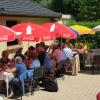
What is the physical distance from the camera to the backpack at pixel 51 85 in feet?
39.3

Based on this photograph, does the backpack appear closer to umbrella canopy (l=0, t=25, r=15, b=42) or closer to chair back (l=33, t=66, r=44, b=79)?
chair back (l=33, t=66, r=44, b=79)

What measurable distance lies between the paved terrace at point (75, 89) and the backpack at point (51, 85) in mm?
195

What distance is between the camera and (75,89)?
1249cm

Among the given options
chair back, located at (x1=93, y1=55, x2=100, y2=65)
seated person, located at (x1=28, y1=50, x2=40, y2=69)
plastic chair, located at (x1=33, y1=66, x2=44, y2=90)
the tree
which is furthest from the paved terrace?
the tree

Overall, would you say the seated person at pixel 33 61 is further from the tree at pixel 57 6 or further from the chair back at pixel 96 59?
the tree at pixel 57 6

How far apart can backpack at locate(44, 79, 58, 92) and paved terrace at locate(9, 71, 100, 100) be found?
20cm

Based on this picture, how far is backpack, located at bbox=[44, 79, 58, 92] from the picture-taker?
471 inches

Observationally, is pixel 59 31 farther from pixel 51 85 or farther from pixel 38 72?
pixel 38 72

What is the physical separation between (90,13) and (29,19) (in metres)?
33.0

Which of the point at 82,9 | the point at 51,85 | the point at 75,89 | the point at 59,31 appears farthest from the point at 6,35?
the point at 82,9

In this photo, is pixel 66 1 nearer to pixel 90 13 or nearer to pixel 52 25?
pixel 90 13

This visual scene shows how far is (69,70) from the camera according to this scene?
16344 millimetres

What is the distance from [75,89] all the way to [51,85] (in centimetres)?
98

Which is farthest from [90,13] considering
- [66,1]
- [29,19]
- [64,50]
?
[64,50]
